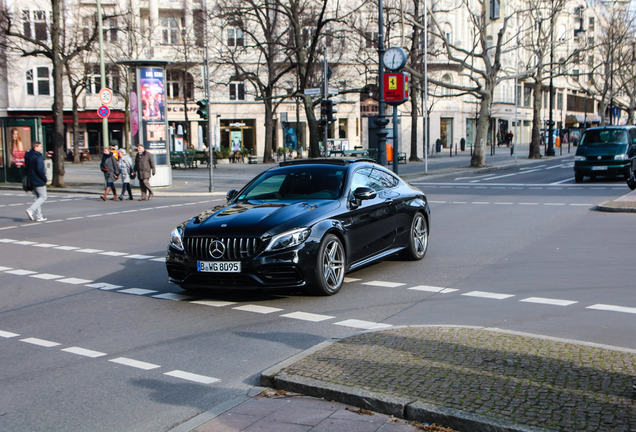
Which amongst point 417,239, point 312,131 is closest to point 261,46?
point 312,131

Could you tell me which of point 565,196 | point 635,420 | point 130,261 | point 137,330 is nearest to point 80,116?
point 565,196

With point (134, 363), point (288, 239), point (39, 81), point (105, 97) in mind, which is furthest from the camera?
point (39, 81)

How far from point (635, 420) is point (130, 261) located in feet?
29.0

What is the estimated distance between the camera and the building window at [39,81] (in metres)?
59.5

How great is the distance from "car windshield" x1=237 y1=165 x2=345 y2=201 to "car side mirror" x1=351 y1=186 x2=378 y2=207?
0.22 metres

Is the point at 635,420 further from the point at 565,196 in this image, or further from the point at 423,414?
the point at 565,196

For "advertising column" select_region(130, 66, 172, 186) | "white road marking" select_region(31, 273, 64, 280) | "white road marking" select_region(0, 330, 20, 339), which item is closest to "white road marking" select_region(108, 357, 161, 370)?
"white road marking" select_region(0, 330, 20, 339)

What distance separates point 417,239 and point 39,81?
182ft

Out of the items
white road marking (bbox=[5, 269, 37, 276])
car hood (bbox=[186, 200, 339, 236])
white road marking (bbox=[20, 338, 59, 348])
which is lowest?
white road marking (bbox=[5, 269, 37, 276])

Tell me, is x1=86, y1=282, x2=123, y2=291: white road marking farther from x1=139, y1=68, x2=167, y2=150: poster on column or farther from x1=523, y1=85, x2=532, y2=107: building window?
x1=523, y1=85, x2=532, y2=107: building window

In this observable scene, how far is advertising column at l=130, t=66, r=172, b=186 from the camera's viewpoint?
92.1ft

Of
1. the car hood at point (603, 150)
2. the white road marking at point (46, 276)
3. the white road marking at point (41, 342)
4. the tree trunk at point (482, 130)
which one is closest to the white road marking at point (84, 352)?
the white road marking at point (41, 342)

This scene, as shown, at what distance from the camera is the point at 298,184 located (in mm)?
9508

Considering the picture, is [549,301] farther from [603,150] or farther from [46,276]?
[603,150]
